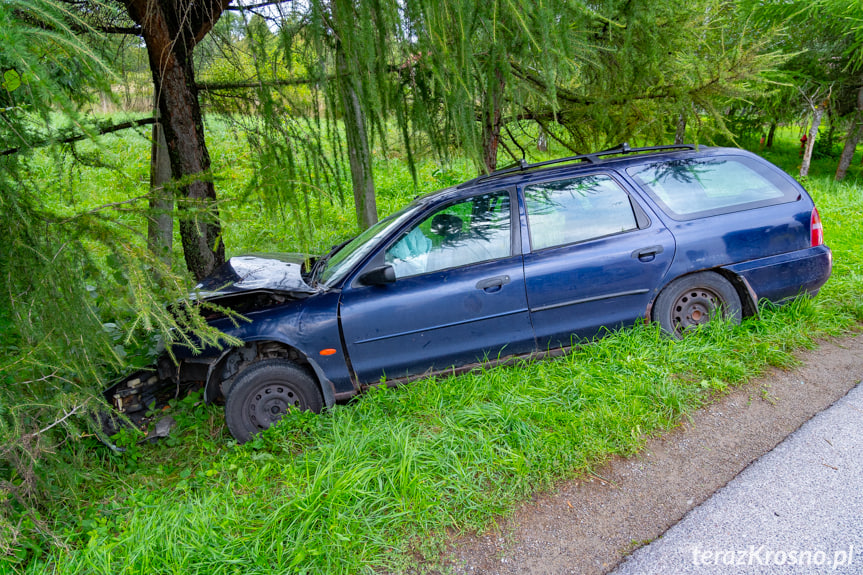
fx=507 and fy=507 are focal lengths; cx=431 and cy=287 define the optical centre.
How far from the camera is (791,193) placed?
4.05 meters

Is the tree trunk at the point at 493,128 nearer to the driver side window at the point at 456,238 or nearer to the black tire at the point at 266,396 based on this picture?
the driver side window at the point at 456,238

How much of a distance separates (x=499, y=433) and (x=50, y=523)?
2550mm

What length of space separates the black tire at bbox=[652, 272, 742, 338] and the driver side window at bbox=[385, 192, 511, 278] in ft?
4.37

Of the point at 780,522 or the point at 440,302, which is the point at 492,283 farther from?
the point at 780,522

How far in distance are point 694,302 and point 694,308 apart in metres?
0.05

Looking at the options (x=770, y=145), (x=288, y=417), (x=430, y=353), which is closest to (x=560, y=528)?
(x=430, y=353)

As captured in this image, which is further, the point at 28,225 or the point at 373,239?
the point at 373,239

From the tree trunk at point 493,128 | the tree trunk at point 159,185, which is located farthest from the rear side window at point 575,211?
the tree trunk at point 159,185

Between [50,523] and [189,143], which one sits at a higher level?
[189,143]

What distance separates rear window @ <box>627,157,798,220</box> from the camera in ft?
13.0

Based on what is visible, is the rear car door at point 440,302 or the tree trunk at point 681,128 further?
the tree trunk at point 681,128

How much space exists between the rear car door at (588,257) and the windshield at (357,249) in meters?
1.01

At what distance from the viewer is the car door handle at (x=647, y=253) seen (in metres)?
3.77

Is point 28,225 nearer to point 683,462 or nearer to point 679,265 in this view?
point 683,462
